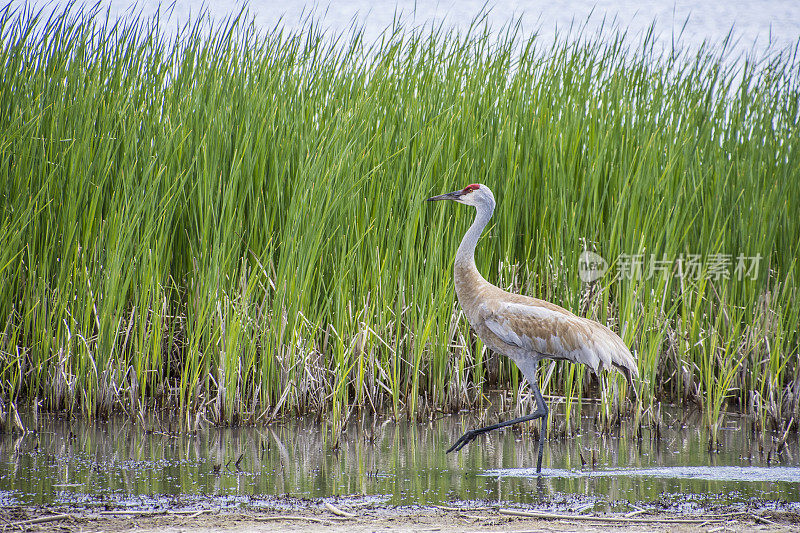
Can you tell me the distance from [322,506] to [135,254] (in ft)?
6.68

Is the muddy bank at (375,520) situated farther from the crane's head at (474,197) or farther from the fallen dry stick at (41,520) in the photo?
the crane's head at (474,197)

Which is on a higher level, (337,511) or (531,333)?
(531,333)

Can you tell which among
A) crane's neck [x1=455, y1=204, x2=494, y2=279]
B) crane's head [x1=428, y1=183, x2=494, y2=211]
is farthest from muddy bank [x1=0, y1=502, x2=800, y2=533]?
crane's head [x1=428, y1=183, x2=494, y2=211]

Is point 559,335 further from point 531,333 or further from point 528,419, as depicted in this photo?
point 528,419

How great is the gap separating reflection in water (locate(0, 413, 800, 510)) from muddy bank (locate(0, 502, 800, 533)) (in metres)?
0.17

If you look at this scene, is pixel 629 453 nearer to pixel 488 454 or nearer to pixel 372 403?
pixel 488 454

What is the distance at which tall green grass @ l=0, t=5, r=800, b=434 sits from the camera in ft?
14.0

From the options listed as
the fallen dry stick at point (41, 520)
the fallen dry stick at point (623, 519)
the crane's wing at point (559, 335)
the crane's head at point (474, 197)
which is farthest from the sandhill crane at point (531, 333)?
the fallen dry stick at point (41, 520)

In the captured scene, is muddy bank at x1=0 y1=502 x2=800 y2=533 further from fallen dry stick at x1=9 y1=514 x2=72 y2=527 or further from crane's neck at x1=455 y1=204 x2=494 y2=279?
crane's neck at x1=455 y1=204 x2=494 y2=279

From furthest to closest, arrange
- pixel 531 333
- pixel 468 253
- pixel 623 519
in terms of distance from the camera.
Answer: pixel 468 253 → pixel 531 333 → pixel 623 519

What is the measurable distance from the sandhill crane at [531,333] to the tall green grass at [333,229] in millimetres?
286

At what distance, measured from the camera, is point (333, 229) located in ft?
15.5

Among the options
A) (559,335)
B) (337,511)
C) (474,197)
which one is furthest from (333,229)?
(337,511)

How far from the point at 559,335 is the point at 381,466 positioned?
3.47ft
